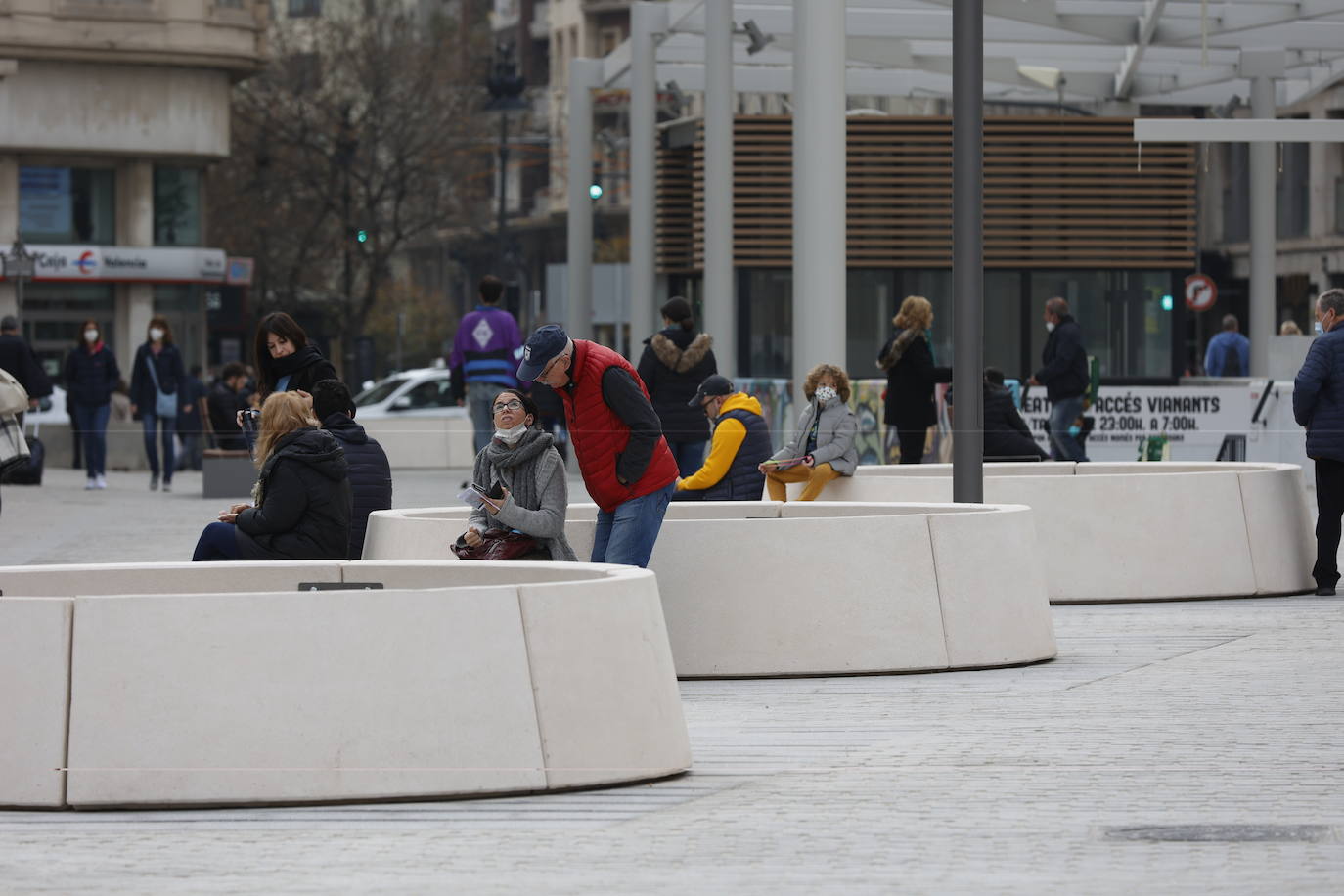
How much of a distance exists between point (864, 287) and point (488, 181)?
54753 millimetres

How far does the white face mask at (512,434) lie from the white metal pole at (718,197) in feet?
62.8

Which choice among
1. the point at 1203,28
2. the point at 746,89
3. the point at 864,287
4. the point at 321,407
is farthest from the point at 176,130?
the point at 321,407

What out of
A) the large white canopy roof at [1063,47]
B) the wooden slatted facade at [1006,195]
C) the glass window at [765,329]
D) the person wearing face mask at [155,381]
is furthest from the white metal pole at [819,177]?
the wooden slatted facade at [1006,195]

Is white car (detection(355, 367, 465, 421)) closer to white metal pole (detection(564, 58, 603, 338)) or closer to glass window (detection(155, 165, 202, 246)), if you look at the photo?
white metal pole (detection(564, 58, 603, 338))

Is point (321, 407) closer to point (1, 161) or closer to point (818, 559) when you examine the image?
point (818, 559)

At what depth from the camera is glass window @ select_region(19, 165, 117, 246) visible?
185ft

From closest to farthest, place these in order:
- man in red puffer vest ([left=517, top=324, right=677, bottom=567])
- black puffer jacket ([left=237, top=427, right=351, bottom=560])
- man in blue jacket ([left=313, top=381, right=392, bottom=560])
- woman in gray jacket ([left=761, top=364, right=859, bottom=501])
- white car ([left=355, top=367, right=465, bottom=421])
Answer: black puffer jacket ([left=237, top=427, right=351, bottom=560])
man in red puffer vest ([left=517, top=324, right=677, bottom=567])
man in blue jacket ([left=313, top=381, right=392, bottom=560])
woman in gray jacket ([left=761, top=364, right=859, bottom=501])
white car ([left=355, top=367, right=465, bottom=421])

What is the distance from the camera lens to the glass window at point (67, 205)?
56469 millimetres

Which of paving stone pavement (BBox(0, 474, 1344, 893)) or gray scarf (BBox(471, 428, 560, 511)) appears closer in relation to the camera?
paving stone pavement (BBox(0, 474, 1344, 893))

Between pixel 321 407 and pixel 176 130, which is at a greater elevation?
pixel 176 130

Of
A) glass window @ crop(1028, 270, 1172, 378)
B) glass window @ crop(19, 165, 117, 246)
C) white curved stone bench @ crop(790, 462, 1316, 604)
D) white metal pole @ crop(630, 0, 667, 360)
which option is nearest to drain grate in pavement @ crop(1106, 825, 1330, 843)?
white curved stone bench @ crop(790, 462, 1316, 604)

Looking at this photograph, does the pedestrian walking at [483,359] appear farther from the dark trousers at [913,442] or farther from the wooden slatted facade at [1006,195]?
the wooden slatted facade at [1006,195]

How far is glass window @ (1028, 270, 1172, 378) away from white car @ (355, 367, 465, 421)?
32.7 ft

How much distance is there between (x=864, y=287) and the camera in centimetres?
3469
